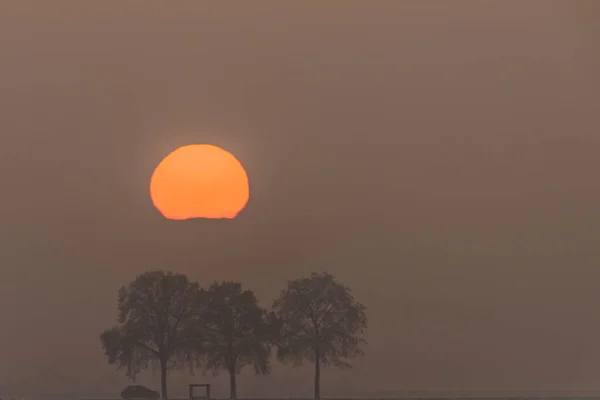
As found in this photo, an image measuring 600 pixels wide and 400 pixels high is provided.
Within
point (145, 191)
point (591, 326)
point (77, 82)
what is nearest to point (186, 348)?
point (145, 191)

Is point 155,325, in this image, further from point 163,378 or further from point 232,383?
point 232,383

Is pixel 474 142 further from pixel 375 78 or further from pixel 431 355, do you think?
pixel 431 355

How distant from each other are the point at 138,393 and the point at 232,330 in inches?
42.4

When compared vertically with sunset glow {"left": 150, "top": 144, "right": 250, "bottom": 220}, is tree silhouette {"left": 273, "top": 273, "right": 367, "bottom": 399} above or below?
below

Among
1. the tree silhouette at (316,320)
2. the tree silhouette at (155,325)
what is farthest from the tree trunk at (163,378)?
the tree silhouette at (316,320)

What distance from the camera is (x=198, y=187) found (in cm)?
633

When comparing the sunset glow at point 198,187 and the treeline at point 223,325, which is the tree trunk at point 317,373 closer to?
the treeline at point 223,325

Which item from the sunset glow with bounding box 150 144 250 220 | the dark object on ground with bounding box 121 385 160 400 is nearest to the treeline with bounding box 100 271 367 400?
the dark object on ground with bounding box 121 385 160 400

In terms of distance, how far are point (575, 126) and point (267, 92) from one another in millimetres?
2895

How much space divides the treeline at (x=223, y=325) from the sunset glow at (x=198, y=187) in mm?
776

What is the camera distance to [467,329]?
6.35 m

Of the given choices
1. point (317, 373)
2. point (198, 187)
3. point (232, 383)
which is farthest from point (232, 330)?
point (198, 187)

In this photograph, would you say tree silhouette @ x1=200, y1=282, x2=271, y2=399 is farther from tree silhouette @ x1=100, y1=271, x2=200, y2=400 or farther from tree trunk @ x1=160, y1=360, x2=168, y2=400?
tree trunk @ x1=160, y1=360, x2=168, y2=400

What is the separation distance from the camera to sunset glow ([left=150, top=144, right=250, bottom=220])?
6348 mm
